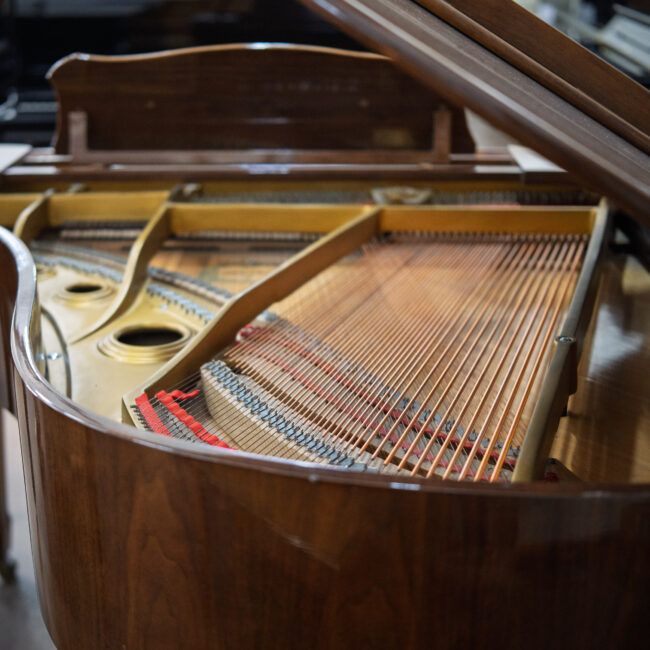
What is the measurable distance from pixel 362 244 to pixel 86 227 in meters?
1.07

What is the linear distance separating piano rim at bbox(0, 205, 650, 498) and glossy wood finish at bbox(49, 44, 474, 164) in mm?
1484

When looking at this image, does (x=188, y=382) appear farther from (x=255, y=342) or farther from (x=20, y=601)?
(x=20, y=601)

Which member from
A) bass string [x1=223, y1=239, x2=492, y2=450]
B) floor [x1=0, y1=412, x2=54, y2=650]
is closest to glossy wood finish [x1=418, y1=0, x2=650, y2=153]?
bass string [x1=223, y1=239, x2=492, y2=450]

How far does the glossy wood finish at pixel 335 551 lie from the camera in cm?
134

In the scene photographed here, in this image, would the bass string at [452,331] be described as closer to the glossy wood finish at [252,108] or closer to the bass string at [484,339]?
the bass string at [484,339]

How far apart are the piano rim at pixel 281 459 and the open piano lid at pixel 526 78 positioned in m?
0.46

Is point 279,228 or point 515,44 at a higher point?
point 515,44

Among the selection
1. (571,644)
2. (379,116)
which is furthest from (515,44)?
(379,116)

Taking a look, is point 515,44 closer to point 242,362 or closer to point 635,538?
point 635,538

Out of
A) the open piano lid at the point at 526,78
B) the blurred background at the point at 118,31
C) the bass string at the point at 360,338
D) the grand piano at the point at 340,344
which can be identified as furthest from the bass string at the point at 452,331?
the blurred background at the point at 118,31

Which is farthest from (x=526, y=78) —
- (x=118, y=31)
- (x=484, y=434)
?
(x=118, y=31)

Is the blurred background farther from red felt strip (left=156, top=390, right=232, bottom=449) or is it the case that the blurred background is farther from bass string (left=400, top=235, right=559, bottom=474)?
red felt strip (left=156, top=390, right=232, bottom=449)

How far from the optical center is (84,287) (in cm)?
300

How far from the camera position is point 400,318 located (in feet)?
8.50
